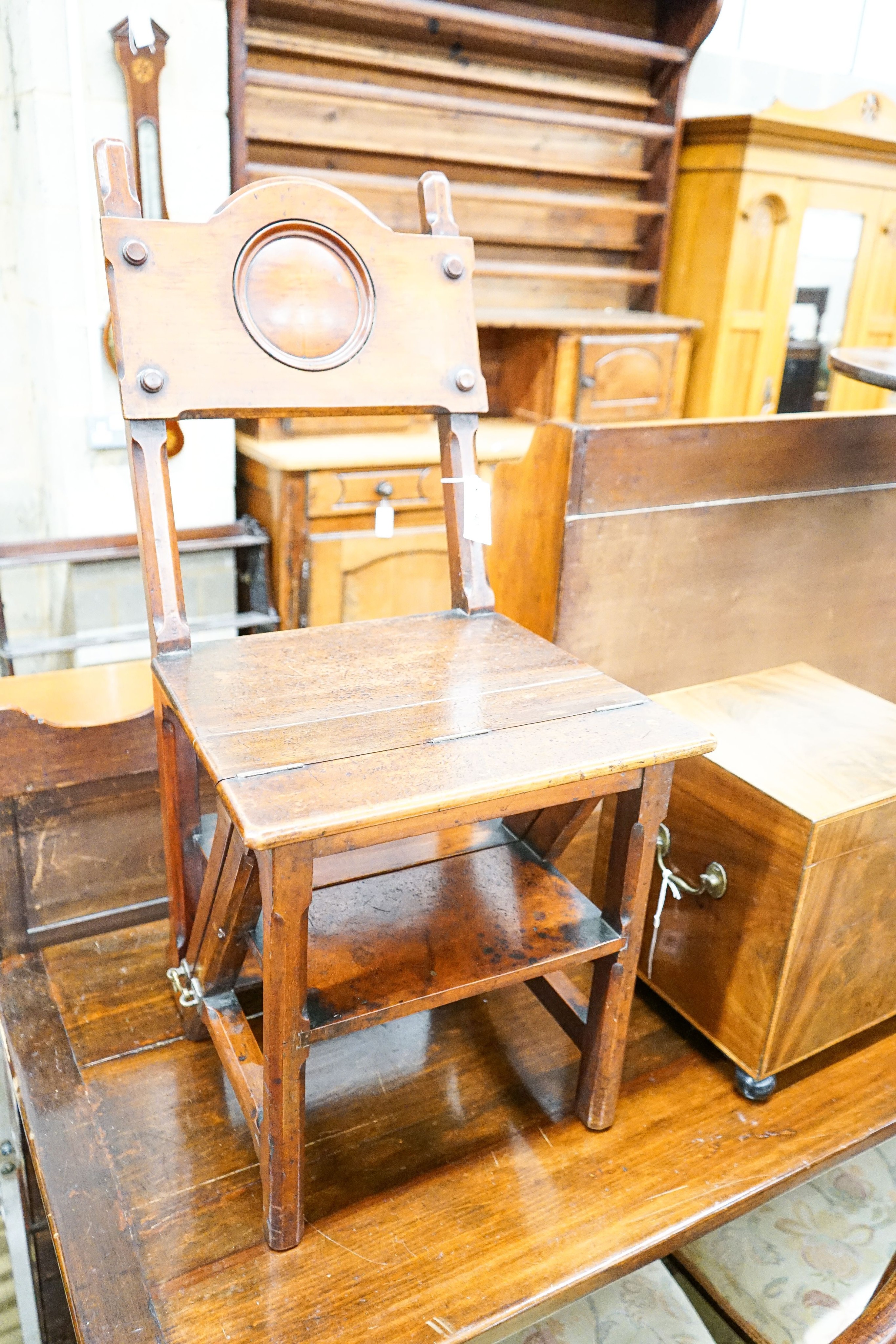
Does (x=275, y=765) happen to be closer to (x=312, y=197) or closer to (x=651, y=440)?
(x=312, y=197)

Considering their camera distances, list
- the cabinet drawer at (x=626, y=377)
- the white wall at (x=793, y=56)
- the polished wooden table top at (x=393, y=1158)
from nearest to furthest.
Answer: the polished wooden table top at (x=393, y=1158) → the cabinet drawer at (x=626, y=377) → the white wall at (x=793, y=56)

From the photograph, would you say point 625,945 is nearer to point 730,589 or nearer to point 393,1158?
point 393,1158

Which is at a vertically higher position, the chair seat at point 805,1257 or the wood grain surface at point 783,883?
the wood grain surface at point 783,883

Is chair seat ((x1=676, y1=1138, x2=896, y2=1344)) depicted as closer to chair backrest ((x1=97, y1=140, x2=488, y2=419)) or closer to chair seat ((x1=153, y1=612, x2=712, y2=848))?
chair seat ((x1=153, y1=612, x2=712, y2=848))

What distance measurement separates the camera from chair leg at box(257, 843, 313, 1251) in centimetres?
82

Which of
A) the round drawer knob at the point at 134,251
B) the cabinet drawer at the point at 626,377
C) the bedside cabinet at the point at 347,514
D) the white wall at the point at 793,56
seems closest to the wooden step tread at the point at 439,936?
the round drawer knob at the point at 134,251

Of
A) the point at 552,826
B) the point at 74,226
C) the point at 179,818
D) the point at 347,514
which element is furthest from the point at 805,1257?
the point at 74,226

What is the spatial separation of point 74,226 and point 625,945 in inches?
88.2

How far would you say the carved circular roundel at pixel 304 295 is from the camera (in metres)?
1.17

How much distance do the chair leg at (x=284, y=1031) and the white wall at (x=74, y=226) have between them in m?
1.62

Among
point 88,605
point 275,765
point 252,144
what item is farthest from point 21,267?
point 275,765

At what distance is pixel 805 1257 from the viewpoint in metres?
1.29

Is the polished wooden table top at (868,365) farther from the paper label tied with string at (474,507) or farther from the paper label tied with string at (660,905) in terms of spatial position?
the paper label tied with string at (660,905)

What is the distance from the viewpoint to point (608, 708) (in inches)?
41.0
